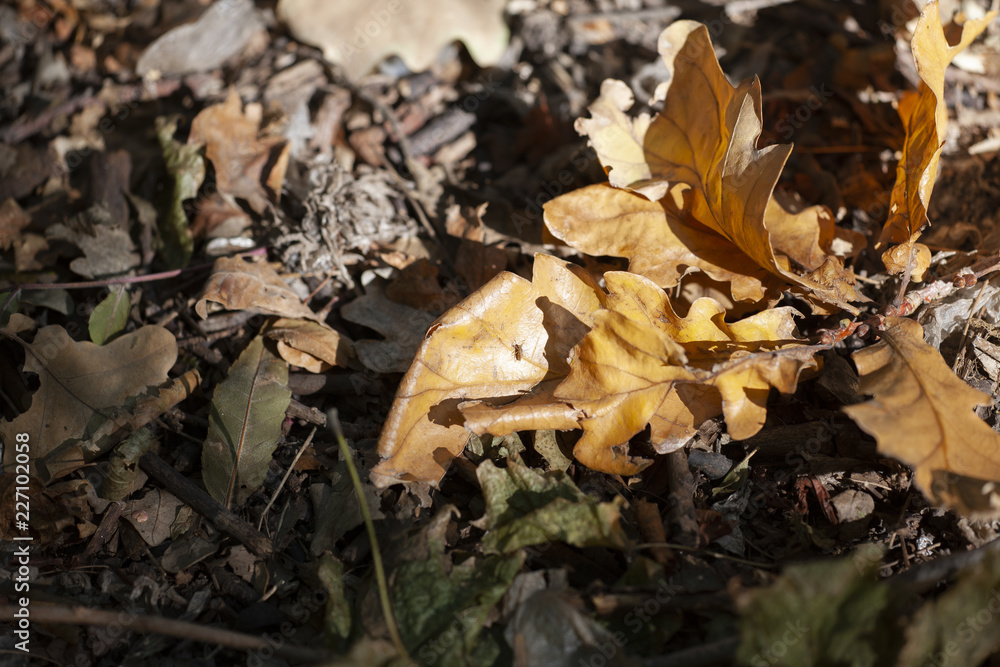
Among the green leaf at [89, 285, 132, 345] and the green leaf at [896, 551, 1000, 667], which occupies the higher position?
the green leaf at [89, 285, 132, 345]

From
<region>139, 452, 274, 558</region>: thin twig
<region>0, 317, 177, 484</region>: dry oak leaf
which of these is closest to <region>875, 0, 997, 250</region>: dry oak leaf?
<region>139, 452, 274, 558</region>: thin twig

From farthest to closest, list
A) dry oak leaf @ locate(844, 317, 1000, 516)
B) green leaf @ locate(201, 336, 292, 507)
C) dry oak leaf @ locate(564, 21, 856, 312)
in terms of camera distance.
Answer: green leaf @ locate(201, 336, 292, 507) < dry oak leaf @ locate(564, 21, 856, 312) < dry oak leaf @ locate(844, 317, 1000, 516)

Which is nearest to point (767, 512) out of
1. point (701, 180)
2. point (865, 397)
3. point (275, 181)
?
point (865, 397)

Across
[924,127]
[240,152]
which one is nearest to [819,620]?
[924,127]

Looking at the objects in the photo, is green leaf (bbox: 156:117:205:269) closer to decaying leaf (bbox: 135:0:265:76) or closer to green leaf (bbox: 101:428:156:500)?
decaying leaf (bbox: 135:0:265:76)

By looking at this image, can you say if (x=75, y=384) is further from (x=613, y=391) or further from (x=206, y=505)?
(x=613, y=391)

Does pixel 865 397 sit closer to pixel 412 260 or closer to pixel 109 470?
pixel 412 260

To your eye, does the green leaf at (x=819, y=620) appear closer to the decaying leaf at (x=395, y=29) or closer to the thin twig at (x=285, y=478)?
the thin twig at (x=285, y=478)

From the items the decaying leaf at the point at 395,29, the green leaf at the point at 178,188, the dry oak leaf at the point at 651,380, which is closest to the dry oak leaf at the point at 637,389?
the dry oak leaf at the point at 651,380
